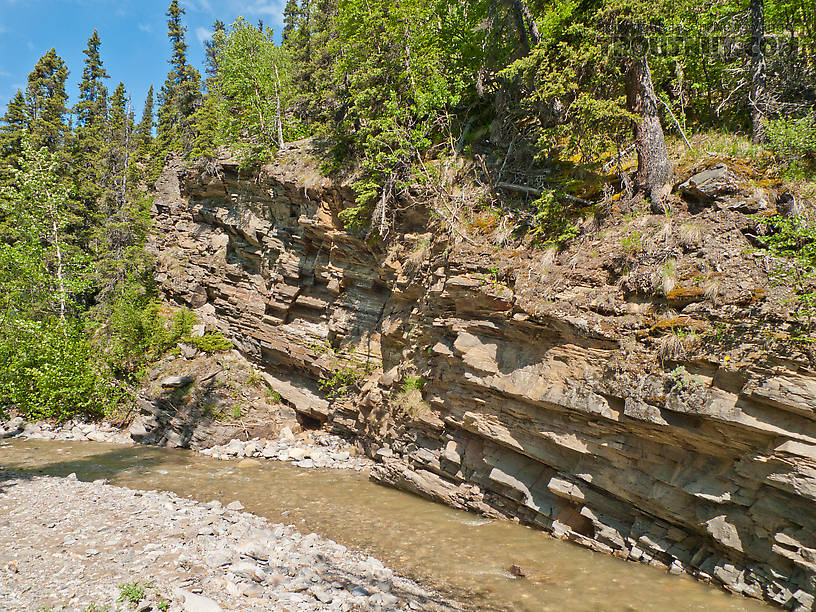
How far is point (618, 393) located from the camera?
7.98 m

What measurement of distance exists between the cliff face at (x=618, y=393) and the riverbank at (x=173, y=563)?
4.05 m

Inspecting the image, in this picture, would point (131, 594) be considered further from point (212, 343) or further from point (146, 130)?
point (146, 130)

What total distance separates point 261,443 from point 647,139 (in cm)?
1580

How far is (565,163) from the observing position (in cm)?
1216

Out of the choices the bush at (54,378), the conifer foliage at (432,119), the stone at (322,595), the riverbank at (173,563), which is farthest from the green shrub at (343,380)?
the bush at (54,378)

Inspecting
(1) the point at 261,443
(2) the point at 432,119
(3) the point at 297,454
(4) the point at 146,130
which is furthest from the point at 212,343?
(4) the point at 146,130

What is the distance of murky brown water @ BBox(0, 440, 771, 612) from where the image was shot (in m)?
6.73

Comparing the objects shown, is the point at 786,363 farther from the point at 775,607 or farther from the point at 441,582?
the point at 441,582

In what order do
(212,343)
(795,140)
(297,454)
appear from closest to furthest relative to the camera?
(795,140), (297,454), (212,343)

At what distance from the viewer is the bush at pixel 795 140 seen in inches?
324

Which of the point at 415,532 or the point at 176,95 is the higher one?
the point at 176,95

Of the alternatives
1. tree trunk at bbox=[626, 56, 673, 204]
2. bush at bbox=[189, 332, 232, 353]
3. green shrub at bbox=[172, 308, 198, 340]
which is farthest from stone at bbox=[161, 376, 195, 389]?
Answer: tree trunk at bbox=[626, 56, 673, 204]

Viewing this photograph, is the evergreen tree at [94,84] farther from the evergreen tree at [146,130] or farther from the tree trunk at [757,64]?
the tree trunk at [757,64]

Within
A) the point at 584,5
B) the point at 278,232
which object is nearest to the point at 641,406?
the point at 584,5
